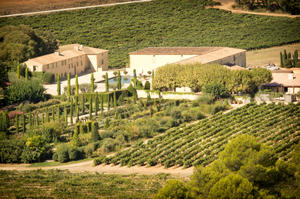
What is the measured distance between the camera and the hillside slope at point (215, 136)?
33625 mm

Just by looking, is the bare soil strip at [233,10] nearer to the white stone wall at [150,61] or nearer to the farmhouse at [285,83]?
the white stone wall at [150,61]

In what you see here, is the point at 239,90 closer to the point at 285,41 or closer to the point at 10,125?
the point at 10,125

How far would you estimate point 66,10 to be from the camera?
93.9 meters

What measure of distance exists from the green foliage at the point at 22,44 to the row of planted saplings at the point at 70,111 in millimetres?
13128

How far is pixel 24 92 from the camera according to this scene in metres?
47.1

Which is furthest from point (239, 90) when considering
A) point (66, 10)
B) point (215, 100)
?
point (66, 10)

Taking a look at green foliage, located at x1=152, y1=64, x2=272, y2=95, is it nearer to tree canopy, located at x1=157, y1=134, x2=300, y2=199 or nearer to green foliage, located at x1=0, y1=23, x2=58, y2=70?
green foliage, located at x1=0, y1=23, x2=58, y2=70

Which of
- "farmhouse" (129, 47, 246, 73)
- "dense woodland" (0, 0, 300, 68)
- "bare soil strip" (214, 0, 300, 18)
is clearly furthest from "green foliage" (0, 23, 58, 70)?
"bare soil strip" (214, 0, 300, 18)

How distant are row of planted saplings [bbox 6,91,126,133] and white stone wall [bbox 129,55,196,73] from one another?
12071mm

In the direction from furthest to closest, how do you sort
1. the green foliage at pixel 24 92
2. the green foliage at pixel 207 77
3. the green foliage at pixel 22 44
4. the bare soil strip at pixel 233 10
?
the bare soil strip at pixel 233 10 → the green foliage at pixel 22 44 → the green foliage at pixel 24 92 → the green foliage at pixel 207 77

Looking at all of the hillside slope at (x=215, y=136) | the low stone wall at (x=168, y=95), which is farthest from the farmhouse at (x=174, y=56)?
the hillside slope at (x=215, y=136)

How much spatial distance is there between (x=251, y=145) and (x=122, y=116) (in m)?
17.7

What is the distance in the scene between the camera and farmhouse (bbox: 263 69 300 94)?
157 ft

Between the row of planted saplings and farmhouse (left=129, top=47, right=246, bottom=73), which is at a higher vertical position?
farmhouse (left=129, top=47, right=246, bottom=73)
